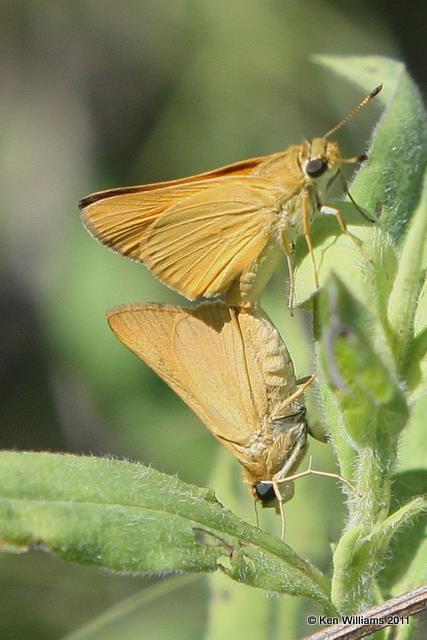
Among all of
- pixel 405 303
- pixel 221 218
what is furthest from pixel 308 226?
pixel 221 218

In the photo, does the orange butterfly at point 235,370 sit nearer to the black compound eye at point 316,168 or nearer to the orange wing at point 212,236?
the orange wing at point 212,236

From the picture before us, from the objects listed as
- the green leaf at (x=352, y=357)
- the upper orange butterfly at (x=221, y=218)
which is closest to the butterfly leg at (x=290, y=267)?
the upper orange butterfly at (x=221, y=218)

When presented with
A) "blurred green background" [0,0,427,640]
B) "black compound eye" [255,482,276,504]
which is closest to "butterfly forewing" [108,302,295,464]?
"black compound eye" [255,482,276,504]

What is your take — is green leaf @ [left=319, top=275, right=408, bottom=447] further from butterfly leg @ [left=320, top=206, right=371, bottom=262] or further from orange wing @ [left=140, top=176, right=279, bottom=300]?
orange wing @ [left=140, top=176, right=279, bottom=300]

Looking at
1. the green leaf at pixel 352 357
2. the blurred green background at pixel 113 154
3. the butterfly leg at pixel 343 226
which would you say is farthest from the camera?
the blurred green background at pixel 113 154

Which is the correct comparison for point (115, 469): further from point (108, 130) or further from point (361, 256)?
point (108, 130)
